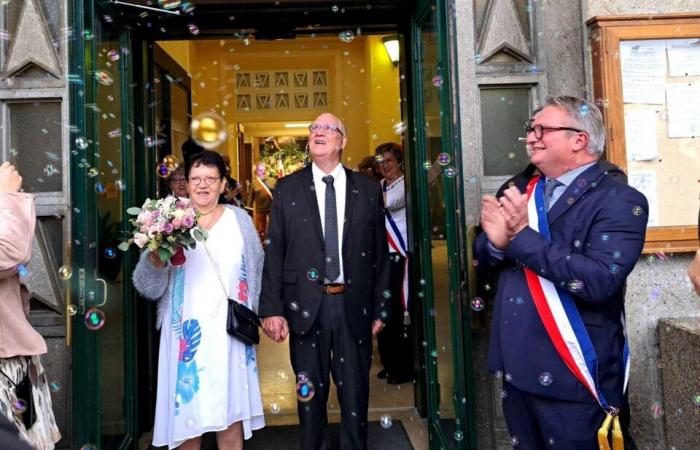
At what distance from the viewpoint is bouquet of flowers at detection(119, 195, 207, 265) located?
325 cm

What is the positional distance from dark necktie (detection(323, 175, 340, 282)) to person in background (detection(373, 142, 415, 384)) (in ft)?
4.80

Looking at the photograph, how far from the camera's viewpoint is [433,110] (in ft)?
12.6

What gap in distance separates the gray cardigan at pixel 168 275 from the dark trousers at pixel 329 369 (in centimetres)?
40

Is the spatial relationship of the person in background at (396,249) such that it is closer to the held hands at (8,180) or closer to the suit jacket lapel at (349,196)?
the suit jacket lapel at (349,196)

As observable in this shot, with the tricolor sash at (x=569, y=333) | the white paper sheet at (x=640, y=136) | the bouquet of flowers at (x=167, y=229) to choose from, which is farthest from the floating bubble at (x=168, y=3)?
the white paper sheet at (x=640, y=136)

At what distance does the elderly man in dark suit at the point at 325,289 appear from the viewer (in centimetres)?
373

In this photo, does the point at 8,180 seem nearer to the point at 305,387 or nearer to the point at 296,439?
the point at 305,387

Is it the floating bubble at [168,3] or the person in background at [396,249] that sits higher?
the floating bubble at [168,3]

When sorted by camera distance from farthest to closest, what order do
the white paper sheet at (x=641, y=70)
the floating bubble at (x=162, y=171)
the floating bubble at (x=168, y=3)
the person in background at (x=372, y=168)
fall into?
the person in background at (x=372, y=168)
the floating bubble at (x=162, y=171)
the floating bubble at (x=168, y=3)
the white paper sheet at (x=641, y=70)

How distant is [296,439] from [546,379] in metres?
2.74

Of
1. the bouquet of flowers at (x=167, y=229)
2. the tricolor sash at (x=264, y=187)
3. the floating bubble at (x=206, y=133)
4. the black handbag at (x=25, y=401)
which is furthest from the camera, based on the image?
the tricolor sash at (x=264, y=187)

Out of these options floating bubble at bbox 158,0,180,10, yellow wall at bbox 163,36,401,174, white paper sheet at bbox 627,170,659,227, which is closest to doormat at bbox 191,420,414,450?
white paper sheet at bbox 627,170,659,227

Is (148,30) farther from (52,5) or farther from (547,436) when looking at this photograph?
(547,436)

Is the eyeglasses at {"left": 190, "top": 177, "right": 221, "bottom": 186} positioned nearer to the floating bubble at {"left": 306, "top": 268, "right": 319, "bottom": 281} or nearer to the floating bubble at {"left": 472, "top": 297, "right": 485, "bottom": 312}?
the floating bubble at {"left": 306, "top": 268, "right": 319, "bottom": 281}
